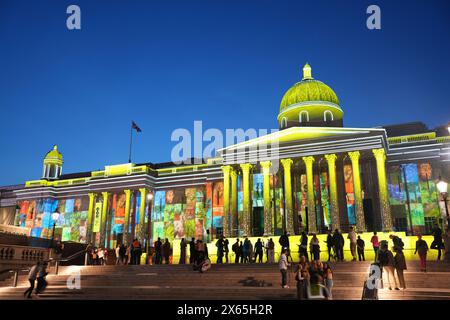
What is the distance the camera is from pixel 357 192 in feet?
109

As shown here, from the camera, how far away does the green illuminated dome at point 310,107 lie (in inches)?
1732

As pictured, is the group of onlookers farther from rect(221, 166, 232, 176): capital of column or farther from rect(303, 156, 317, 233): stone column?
rect(303, 156, 317, 233): stone column

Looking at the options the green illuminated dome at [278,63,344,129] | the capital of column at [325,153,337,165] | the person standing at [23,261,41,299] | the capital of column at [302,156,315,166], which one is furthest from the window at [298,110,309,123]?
the person standing at [23,261,41,299]

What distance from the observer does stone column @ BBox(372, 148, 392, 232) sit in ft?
102

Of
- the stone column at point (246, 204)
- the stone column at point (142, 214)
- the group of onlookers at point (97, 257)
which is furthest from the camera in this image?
the stone column at point (142, 214)

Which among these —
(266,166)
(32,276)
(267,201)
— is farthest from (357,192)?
(32,276)

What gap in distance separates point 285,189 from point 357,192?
5900 millimetres

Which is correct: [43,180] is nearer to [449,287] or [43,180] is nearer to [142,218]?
[142,218]

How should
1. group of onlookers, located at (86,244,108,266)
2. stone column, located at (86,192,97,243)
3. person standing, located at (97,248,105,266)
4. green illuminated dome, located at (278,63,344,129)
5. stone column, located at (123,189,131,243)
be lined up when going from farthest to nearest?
stone column, located at (86,192,97,243) < stone column, located at (123,189,131,243) < green illuminated dome, located at (278,63,344,129) < group of onlookers, located at (86,244,108,266) < person standing, located at (97,248,105,266)

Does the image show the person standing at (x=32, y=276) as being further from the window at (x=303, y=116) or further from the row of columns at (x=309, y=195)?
the window at (x=303, y=116)

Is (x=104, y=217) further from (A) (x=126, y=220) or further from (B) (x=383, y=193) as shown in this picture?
(B) (x=383, y=193)

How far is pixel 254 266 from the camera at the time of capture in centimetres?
2181

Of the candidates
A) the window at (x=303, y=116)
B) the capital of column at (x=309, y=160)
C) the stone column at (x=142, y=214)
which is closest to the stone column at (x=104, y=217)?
the stone column at (x=142, y=214)
